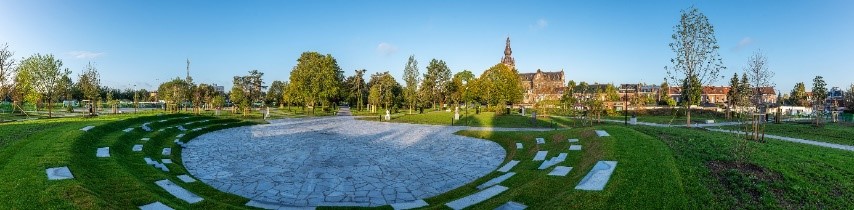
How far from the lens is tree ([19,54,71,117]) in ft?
149

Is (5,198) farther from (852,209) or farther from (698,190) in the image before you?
(852,209)

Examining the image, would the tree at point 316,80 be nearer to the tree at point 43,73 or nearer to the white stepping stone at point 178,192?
the tree at point 43,73

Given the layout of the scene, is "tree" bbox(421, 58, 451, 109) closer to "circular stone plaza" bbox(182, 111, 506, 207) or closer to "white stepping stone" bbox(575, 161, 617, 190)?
"circular stone plaza" bbox(182, 111, 506, 207)

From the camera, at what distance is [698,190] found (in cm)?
937

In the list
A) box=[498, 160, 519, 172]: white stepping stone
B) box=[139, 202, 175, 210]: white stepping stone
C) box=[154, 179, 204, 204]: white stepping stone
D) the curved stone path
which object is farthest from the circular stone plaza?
box=[139, 202, 175, 210]: white stepping stone

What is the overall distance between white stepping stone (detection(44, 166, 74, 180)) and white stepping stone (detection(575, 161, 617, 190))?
41.4 ft

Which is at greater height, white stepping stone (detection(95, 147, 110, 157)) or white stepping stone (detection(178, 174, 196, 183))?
white stepping stone (detection(95, 147, 110, 157))

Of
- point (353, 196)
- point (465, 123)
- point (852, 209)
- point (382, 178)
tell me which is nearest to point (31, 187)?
point (353, 196)

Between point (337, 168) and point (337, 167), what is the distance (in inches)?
8.2

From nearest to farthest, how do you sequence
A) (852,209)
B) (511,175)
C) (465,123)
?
(852,209), (511,175), (465,123)

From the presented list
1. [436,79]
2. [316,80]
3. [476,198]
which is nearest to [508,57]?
[436,79]

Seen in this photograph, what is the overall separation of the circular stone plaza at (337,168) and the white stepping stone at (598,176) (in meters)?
4.23

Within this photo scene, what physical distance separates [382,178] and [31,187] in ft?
28.9

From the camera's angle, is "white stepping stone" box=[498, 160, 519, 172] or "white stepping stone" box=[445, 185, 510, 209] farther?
"white stepping stone" box=[498, 160, 519, 172]
